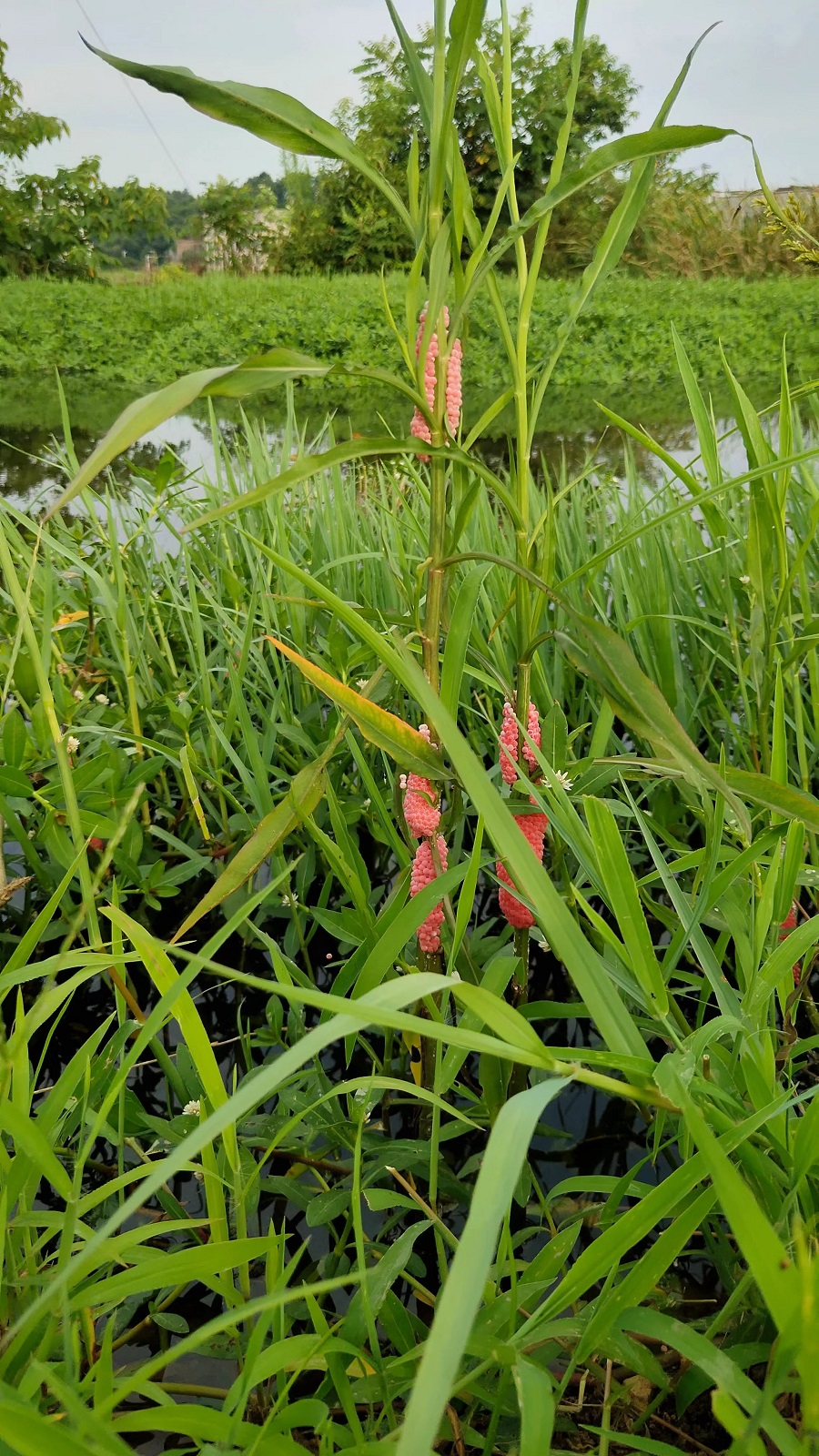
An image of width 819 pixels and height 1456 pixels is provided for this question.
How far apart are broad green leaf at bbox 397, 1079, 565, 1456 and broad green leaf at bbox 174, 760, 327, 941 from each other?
25cm

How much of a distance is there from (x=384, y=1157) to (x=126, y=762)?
50cm

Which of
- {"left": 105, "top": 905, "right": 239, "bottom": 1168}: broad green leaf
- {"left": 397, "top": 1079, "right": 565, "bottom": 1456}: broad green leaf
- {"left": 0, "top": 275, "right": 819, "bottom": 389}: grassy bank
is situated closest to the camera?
{"left": 397, "top": 1079, "right": 565, "bottom": 1456}: broad green leaf

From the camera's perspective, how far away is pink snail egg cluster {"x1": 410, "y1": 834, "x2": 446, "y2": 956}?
552 millimetres

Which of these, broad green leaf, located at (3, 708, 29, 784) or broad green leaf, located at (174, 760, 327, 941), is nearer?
broad green leaf, located at (174, 760, 327, 941)

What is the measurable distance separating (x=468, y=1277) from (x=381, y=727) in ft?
0.97

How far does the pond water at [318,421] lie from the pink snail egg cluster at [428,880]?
2.87m

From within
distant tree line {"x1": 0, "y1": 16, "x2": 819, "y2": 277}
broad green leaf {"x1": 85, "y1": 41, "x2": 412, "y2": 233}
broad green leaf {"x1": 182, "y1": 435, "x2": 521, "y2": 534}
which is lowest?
broad green leaf {"x1": 182, "y1": 435, "x2": 521, "y2": 534}

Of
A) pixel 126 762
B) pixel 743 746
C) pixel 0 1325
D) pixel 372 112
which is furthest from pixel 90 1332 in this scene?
pixel 372 112

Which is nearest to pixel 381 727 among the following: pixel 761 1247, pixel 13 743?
pixel 761 1247

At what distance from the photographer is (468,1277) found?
0.78 feet

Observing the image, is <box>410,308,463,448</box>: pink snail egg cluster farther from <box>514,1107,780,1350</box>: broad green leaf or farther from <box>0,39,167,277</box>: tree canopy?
<box>0,39,167,277</box>: tree canopy

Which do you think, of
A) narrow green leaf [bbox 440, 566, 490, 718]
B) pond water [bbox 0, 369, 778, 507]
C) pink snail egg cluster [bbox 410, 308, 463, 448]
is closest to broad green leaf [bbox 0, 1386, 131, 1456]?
narrow green leaf [bbox 440, 566, 490, 718]

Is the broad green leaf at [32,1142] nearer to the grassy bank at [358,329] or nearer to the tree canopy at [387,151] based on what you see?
the grassy bank at [358,329]

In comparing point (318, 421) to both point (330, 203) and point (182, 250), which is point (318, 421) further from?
point (182, 250)
